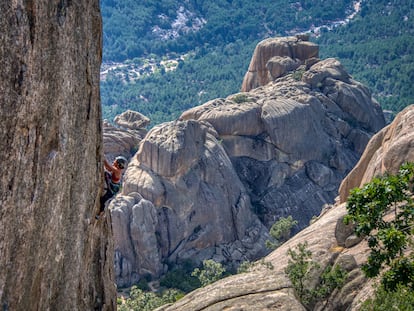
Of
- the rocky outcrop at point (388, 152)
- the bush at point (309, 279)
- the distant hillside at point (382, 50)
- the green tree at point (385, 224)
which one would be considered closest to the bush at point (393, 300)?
the green tree at point (385, 224)

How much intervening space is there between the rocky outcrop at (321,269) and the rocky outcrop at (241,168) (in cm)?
2669

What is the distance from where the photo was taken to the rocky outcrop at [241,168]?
212ft

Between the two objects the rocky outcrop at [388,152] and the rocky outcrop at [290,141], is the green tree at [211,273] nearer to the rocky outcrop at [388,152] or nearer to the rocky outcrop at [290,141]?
the rocky outcrop at [388,152]

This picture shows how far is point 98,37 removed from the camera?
18250 millimetres

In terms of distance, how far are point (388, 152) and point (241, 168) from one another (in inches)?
1630

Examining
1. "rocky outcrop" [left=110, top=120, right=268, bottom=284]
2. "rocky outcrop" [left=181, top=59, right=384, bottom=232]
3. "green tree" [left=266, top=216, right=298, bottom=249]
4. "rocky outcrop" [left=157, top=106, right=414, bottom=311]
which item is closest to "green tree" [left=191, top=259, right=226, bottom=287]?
"rocky outcrop" [left=110, top=120, right=268, bottom=284]

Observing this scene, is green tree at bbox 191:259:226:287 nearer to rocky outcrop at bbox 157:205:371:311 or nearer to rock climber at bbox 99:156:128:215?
rocky outcrop at bbox 157:205:371:311

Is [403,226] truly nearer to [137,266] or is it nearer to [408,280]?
[408,280]

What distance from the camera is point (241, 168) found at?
76375 mm

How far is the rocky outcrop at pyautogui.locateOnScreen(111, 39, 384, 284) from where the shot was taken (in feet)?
212

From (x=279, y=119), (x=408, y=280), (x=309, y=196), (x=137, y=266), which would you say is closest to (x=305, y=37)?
(x=279, y=119)

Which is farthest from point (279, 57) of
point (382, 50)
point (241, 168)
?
point (382, 50)

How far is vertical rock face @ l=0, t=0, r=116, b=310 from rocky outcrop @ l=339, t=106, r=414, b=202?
21.2 meters

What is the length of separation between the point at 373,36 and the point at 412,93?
48380 mm
